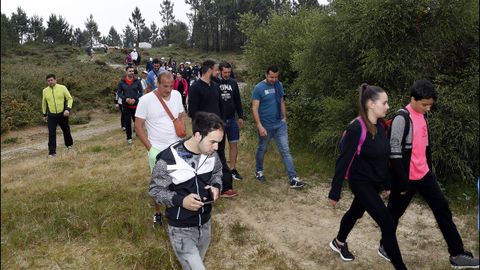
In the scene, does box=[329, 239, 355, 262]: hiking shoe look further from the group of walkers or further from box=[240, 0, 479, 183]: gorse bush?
box=[240, 0, 479, 183]: gorse bush

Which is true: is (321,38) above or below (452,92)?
above

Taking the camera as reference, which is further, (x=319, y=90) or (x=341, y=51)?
(x=319, y=90)

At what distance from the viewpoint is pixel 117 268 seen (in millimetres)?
4184

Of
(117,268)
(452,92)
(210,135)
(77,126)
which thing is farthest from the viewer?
(77,126)

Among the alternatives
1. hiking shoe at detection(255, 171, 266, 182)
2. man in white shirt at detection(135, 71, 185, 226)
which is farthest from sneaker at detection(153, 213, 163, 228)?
hiking shoe at detection(255, 171, 266, 182)

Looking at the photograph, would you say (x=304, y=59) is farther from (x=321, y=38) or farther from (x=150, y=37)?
(x=150, y=37)

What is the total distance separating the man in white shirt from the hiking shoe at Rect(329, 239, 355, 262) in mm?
2190

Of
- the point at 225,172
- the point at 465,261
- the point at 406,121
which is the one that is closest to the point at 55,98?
the point at 225,172

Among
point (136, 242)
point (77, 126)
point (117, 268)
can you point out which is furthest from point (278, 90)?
point (77, 126)

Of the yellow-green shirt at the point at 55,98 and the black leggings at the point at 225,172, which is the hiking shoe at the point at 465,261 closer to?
the black leggings at the point at 225,172

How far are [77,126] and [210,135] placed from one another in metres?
12.6

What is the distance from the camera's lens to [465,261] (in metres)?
4.02

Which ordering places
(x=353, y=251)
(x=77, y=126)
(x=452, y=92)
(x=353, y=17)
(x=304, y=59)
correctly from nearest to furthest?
A: (x=353, y=251)
(x=452, y=92)
(x=353, y=17)
(x=304, y=59)
(x=77, y=126)

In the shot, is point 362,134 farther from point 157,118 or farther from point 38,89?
point 38,89
